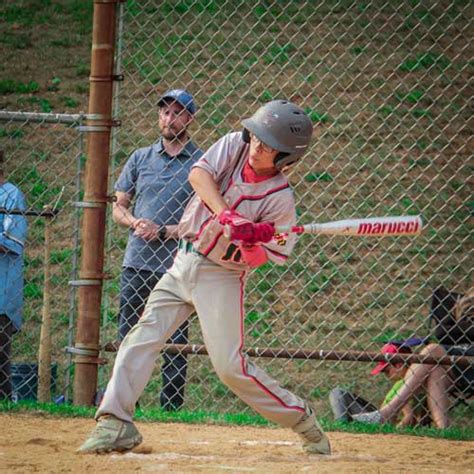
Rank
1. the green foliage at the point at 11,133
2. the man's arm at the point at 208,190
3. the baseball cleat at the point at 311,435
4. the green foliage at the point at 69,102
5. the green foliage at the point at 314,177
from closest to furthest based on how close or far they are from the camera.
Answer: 1. the man's arm at the point at 208,190
2. the baseball cleat at the point at 311,435
3. the green foliage at the point at 314,177
4. the green foliage at the point at 11,133
5. the green foliage at the point at 69,102

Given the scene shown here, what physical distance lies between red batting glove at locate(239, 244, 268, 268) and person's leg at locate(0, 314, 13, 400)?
7.41 ft

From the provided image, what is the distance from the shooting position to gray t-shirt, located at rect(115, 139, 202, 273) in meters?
6.81

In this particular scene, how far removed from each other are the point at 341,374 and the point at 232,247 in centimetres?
387

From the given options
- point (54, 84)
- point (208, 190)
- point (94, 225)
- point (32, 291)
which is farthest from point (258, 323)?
point (54, 84)

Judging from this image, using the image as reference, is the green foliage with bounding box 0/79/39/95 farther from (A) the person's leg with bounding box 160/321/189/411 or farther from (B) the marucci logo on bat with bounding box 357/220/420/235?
(B) the marucci logo on bat with bounding box 357/220/420/235

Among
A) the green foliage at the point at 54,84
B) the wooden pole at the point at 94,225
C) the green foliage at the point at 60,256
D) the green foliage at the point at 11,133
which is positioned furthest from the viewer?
the green foliage at the point at 54,84

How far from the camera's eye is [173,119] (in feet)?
22.3

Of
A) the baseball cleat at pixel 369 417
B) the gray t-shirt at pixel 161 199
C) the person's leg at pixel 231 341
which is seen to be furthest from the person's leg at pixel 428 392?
the person's leg at pixel 231 341

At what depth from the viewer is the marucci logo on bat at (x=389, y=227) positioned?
17.4 ft

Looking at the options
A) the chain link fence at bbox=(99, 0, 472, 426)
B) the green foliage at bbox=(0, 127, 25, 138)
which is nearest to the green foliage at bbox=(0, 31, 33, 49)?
the chain link fence at bbox=(99, 0, 472, 426)

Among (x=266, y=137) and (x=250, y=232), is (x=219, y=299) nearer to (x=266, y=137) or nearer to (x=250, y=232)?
(x=250, y=232)

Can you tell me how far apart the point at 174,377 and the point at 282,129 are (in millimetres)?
2170

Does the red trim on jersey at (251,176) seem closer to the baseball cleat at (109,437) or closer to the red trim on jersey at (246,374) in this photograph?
the red trim on jersey at (246,374)

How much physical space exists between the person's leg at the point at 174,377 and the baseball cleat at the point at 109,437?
1544 mm
